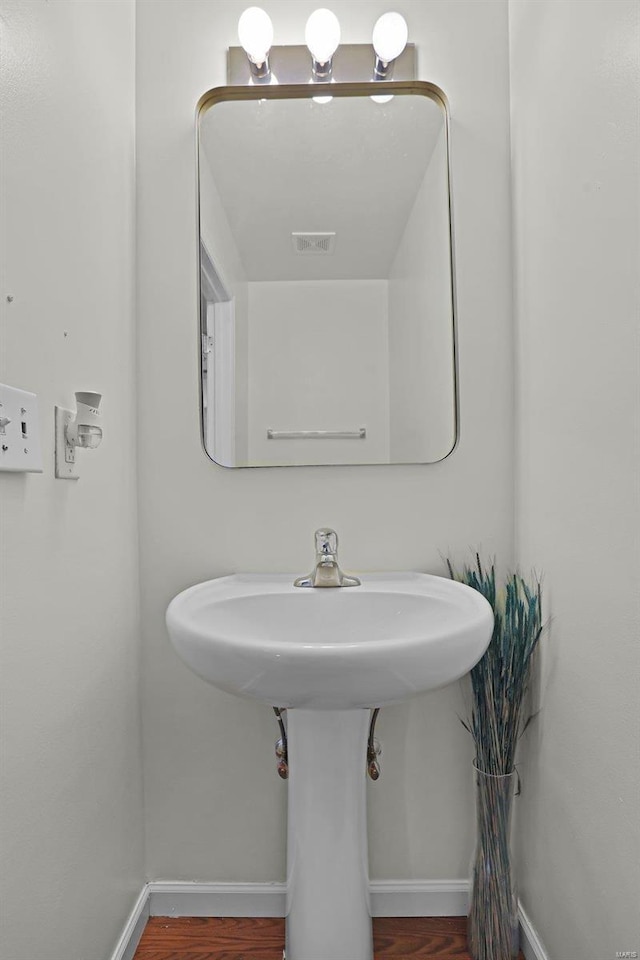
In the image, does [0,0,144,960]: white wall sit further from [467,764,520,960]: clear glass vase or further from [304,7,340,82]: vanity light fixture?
[467,764,520,960]: clear glass vase

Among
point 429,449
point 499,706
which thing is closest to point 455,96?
point 429,449

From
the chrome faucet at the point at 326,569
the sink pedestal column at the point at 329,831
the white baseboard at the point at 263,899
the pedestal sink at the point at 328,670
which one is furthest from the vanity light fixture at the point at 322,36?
the white baseboard at the point at 263,899

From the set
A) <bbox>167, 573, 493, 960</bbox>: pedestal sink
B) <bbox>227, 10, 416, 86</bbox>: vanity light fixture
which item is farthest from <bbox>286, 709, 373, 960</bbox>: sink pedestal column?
<bbox>227, 10, 416, 86</bbox>: vanity light fixture

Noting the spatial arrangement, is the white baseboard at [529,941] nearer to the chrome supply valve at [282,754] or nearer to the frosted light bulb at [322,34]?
the chrome supply valve at [282,754]

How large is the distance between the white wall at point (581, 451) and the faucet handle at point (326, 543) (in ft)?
1.33

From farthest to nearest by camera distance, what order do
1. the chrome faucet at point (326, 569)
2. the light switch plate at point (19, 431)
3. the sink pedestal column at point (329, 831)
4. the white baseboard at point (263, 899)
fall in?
the white baseboard at point (263, 899)
the chrome faucet at point (326, 569)
the sink pedestal column at point (329, 831)
the light switch plate at point (19, 431)

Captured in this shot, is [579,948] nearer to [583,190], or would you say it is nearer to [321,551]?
[321,551]

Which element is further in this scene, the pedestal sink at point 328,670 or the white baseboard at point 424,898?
the white baseboard at point 424,898

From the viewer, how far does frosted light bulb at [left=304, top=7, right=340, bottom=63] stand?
1.32 meters

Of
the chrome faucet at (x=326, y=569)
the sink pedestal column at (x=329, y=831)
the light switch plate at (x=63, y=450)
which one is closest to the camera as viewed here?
the light switch plate at (x=63, y=450)

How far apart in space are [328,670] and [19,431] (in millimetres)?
529

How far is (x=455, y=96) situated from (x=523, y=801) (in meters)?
1.53

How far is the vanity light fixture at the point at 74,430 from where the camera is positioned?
3.25 feet

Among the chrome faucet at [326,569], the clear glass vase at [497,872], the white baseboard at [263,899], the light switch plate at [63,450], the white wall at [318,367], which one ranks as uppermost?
the white wall at [318,367]
